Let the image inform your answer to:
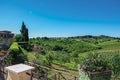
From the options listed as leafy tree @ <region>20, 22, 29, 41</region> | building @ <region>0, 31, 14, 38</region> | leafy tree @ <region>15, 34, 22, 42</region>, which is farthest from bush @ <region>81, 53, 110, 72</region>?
leafy tree @ <region>20, 22, 29, 41</region>

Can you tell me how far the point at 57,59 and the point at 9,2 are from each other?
50.9 feet

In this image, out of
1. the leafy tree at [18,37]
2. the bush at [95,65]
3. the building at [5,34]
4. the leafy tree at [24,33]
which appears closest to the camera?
the bush at [95,65]

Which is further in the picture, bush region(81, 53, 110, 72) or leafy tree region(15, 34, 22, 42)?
leafy tree region(15, 34, 22, 42)

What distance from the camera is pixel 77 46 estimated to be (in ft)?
256

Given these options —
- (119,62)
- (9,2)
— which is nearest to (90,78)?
(119,62)

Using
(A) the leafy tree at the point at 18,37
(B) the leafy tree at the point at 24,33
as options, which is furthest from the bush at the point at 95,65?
(B) the leafy tree at the point at 24,33

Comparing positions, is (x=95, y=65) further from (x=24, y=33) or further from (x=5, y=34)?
(x=24, y=33)

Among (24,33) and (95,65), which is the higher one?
(24,33)

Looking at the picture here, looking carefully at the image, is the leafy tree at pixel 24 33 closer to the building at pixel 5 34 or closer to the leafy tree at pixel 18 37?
the leafy tree at pixel 18 37

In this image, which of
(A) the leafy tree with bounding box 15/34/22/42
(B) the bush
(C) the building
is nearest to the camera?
(B) the bush

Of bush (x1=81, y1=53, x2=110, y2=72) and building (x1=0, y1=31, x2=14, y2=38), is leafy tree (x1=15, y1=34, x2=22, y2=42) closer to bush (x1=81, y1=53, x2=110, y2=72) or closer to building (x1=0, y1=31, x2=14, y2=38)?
building (x1=0, y1=31, x2=14, y2=38)

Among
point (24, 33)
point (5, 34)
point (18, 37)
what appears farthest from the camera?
point (24, 33)

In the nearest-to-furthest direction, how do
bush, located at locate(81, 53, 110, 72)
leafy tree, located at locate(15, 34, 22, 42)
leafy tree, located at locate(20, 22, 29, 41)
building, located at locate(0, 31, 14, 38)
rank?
bush, located at locate(81, 53, 110, 72) → building, located at locate(0, 31, 14, 38) → leafy tree, located at locate(15, 34, 22, 42) → leafy tree, located at locate(20, 22, 29, 41)

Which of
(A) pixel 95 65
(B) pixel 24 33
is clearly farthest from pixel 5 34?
(A) pixel 95 65
